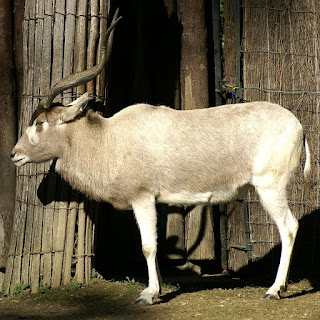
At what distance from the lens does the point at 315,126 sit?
9.26m

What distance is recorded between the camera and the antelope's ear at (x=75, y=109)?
7418 mm

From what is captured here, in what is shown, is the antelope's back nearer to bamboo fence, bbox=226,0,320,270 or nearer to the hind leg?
the hind leg

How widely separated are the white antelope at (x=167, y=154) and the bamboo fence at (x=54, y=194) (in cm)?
49

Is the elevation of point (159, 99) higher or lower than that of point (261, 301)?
higher

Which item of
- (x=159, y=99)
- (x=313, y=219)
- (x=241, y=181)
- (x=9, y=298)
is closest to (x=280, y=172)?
(x=241, y=181)

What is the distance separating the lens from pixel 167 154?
733 cm

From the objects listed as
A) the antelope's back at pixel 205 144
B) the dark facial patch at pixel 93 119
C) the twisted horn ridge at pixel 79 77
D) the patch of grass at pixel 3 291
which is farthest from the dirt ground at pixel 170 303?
the twisted horn ridge at pixel 79 77

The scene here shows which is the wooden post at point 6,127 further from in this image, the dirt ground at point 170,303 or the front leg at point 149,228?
the front leg at point 149,228

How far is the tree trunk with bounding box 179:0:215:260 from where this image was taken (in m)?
9.19

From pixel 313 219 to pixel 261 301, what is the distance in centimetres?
265

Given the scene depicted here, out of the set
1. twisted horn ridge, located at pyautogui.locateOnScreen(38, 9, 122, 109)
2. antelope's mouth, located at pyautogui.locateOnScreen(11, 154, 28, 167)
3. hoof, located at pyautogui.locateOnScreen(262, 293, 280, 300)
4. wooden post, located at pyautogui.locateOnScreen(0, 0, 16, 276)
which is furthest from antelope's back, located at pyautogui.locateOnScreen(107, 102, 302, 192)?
wooden post, located at pyautogui.locateOnScreen(0, 0, 16, 276)

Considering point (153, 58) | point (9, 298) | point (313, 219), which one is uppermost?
Answer: point (153, 58)

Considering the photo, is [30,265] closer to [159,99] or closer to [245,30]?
[159,99]

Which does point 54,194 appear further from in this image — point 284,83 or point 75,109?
point 284,83
